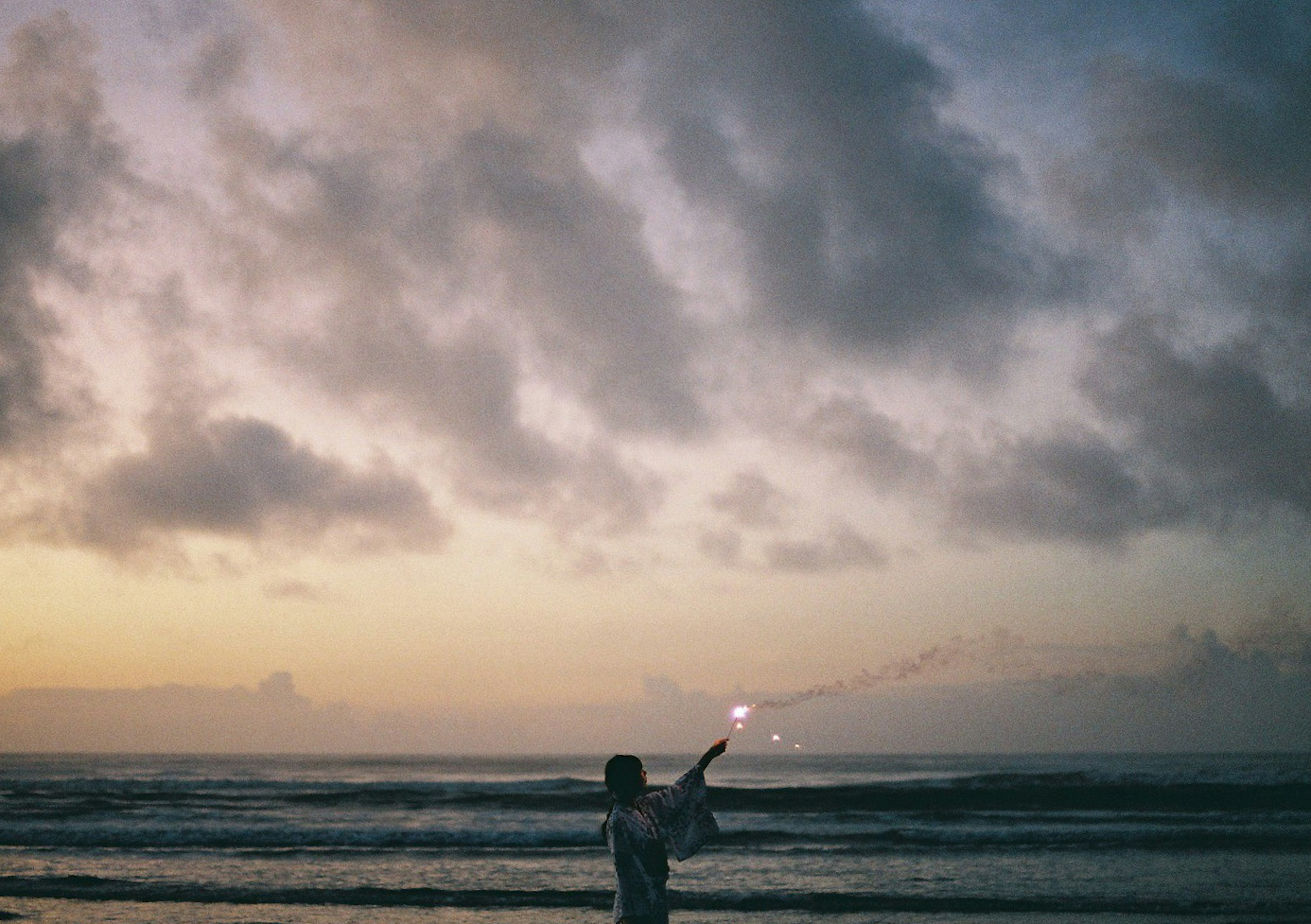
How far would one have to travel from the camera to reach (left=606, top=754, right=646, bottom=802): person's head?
6.03m

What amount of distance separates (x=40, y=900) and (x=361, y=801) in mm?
21040

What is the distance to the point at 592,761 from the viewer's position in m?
105

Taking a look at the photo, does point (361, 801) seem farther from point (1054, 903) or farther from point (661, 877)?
point (661, 877)

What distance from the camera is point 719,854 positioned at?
20.3 m

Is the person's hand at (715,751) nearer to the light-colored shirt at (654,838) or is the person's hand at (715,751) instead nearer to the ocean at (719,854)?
the light-colored shirt at (654,838)

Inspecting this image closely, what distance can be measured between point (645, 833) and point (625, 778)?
16.6 inches

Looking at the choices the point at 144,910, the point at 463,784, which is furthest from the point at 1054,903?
the point at 463,784

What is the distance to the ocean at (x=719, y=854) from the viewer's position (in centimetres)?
1439

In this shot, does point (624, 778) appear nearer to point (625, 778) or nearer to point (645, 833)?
point (625, 778)

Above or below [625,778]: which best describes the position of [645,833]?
below

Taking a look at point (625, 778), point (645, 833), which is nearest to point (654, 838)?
point (645, 833)

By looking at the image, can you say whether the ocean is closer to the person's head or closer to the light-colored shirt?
the light-colored shirt

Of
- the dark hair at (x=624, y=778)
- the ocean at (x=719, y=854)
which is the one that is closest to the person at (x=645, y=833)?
the dark hair at (x=624, y=778)

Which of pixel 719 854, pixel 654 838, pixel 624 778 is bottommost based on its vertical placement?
pixel 719 854
